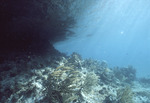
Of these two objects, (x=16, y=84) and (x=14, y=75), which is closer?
(x=16, y=84)

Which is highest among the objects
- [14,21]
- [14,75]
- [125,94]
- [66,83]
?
[14,21]

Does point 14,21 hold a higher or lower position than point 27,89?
higher

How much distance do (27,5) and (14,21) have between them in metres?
2.60

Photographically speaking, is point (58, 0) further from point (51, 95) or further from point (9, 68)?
point (51, 95)

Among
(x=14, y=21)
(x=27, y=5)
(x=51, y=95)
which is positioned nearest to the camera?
(x=51, y=95)

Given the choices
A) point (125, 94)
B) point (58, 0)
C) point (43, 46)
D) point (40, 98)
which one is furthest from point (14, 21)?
point (125, 94)

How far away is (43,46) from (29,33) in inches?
85.9

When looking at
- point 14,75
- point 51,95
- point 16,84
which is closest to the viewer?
point 51,95

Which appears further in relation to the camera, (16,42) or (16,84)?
(16,42)

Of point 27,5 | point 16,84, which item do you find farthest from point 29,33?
point 16,84

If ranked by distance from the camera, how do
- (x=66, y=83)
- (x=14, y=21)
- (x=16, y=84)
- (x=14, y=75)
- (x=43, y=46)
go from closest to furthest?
(x=66, y=83) → (x=16, y=84) → (x=14, y=75) → (x=14, y=21) → (x=43, y=46)

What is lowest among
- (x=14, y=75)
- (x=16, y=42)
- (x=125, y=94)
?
(x=125, y=94)

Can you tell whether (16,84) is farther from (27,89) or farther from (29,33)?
(29,33)

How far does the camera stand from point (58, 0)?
7898 millimetres
